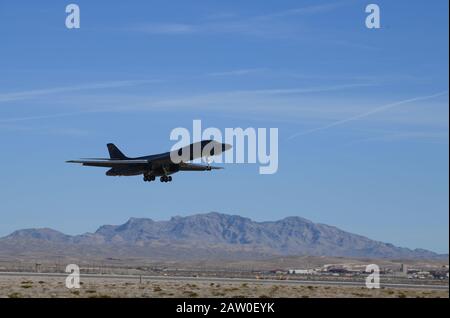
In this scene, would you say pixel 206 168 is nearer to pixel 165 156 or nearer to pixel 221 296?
pixel 165 156

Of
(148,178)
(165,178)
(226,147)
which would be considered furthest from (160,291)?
(148,178)

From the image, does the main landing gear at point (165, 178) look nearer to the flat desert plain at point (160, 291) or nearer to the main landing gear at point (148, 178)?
the main landing gear at point (148, 178)

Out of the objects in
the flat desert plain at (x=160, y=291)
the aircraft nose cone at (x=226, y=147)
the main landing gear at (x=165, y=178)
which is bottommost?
the flat desert plain at (x=160, y=291)

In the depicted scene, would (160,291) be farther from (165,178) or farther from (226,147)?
(165,178)

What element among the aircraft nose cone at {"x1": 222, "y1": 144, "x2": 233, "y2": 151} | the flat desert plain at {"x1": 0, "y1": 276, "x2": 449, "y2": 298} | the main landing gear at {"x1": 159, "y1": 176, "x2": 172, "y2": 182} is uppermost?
the aircraft nose cone at {"x1": 222, "y1": 144, "x2": 233, "y2": 151}

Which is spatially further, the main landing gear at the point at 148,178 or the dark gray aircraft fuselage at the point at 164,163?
the main landing gear at the point at 148,178

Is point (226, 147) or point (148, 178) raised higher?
point (226, 147)

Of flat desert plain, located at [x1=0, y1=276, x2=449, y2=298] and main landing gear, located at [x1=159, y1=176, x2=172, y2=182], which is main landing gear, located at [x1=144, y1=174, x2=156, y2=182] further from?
flat desert plain, located at [x1=0, y1=276, x2=449, y2=298]

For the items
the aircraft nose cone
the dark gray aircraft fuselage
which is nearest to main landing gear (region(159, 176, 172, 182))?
the dark gray aircraft fuselage

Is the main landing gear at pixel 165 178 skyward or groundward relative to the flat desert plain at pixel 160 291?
skyward

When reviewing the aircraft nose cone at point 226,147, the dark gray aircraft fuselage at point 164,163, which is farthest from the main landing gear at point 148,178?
the aircraft nose cone at point 226,147

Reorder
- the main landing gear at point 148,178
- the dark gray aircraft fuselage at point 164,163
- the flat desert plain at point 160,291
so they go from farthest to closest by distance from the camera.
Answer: the main landing gear at point 148,178 < the dark gray aircraft fuselage at point 164,163 < the flat desert plain at point 160,291

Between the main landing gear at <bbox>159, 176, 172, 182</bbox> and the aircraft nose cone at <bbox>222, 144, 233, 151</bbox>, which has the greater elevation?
the aircraft nose cone at <bbox>222, 144, 233, 151</bbox>
